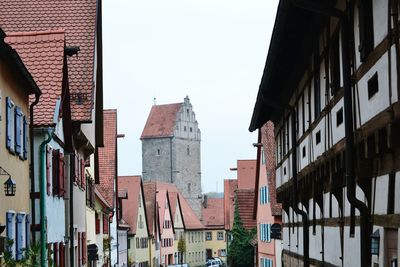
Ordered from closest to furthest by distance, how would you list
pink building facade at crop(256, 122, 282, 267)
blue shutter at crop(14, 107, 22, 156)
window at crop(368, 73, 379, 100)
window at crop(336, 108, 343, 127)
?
1. window at crop(368, 73, 379, 100)
2. window at crop(336, 108, 343, 127)
3. blue shutter at crop(14, 107, 22, 156)
4. pink building facade at crop(256, 122, 282, 267)

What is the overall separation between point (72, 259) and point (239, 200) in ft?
98.2

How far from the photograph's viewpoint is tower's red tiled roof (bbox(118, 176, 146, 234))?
68.8 m

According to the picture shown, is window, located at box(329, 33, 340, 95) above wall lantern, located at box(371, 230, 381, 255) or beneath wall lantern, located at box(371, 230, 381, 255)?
above

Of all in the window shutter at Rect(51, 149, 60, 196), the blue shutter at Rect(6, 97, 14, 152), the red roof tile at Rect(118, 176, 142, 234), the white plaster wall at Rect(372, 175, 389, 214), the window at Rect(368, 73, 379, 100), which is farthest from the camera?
the red roof tile at Rect(118, 176, 142, 234)

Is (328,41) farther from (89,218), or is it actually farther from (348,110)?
(89,218)

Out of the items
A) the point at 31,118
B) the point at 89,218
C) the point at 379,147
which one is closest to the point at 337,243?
the point at 379,147

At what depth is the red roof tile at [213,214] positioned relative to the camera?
121 meters

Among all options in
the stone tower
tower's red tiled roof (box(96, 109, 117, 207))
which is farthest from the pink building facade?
the stone tower

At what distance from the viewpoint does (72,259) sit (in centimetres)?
2614

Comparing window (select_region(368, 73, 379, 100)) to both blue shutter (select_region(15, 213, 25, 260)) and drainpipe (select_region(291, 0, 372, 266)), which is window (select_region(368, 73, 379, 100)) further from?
blue shutter (select_region(15, 213, 25, 260))

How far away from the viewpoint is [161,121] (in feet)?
466

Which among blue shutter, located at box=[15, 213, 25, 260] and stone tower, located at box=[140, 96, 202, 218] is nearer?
blue shutter, located at box=[15, 213, 25, 260]

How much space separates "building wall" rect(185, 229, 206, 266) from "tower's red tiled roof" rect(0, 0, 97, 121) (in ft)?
263

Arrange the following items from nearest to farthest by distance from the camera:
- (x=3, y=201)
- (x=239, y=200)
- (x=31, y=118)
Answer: (x=3, y=201)
(x=31, y=118)
(x=239, y=200)
